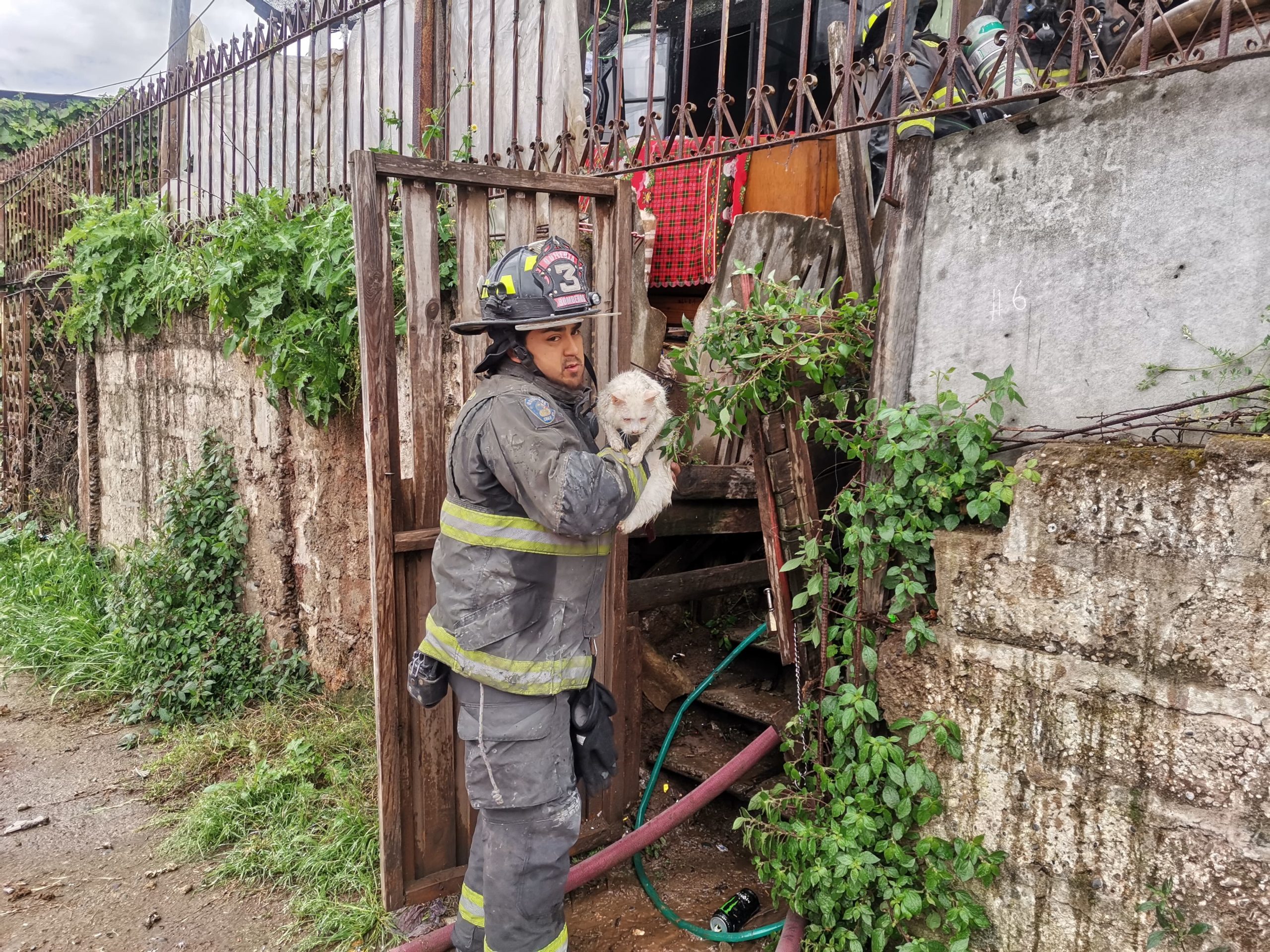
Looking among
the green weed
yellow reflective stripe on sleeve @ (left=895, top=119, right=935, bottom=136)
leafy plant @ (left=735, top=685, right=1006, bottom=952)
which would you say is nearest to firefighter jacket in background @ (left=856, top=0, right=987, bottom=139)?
yellow reflective stripe on sleeve @ (left=895, top=119, right=935, bottom=136)

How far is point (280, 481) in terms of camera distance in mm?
5297

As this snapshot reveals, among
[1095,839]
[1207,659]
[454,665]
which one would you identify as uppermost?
[1207,659]

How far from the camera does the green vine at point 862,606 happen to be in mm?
2594

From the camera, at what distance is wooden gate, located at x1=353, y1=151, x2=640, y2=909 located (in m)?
2.96

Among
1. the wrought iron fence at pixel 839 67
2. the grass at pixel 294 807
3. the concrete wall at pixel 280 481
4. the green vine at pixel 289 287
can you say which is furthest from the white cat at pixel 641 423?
the concrete wall at pixel 280 481

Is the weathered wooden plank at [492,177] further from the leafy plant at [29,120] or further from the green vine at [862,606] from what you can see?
the leafy plant at [29,120]

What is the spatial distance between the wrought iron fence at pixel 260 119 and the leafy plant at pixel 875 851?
365 cm

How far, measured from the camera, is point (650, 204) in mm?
5250

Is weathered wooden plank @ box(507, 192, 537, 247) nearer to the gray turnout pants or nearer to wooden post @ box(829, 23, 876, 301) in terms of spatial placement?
wooden post @ box(829, 23, 876, 301)

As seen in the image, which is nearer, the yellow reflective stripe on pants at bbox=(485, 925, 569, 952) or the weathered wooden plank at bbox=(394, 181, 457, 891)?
the yellow reflective stripe on pants at bbox=(485, 925, 569, 952)

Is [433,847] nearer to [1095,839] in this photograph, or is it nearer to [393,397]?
[393,397]

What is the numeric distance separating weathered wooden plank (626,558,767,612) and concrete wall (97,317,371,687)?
1867mm

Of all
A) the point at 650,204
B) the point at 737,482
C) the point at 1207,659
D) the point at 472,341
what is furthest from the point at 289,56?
the point at 1207,659

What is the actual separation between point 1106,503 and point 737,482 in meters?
1.79
